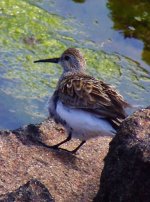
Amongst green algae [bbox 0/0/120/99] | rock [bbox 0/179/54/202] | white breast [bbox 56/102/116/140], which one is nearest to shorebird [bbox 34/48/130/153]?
white breast [bbox 56/102/116/140]

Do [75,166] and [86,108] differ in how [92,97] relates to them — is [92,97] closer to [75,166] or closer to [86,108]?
[86,108]

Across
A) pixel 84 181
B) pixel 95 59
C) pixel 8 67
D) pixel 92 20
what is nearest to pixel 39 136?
pixel 84 181

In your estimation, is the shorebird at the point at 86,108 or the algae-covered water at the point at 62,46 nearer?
the shorebird at the point at 86,108

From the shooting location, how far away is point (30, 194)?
165 inches

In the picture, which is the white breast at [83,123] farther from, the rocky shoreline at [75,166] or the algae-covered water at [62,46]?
the algae-covered water at [62,46]

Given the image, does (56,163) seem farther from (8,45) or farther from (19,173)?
(8,45)

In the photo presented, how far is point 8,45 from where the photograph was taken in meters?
8.16

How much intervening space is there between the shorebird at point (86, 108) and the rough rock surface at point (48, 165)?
0.14 m

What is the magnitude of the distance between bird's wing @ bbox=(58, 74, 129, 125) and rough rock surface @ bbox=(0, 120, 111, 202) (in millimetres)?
346

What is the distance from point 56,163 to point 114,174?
1055 millimetres

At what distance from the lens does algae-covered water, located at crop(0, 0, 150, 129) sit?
24.6ft

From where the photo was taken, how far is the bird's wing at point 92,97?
558 centimetres

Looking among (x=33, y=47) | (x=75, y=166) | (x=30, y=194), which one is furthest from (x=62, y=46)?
(x=30, y=194)

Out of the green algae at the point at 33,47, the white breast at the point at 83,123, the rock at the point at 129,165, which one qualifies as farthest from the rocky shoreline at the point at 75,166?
the green algae at the point at 33,47
